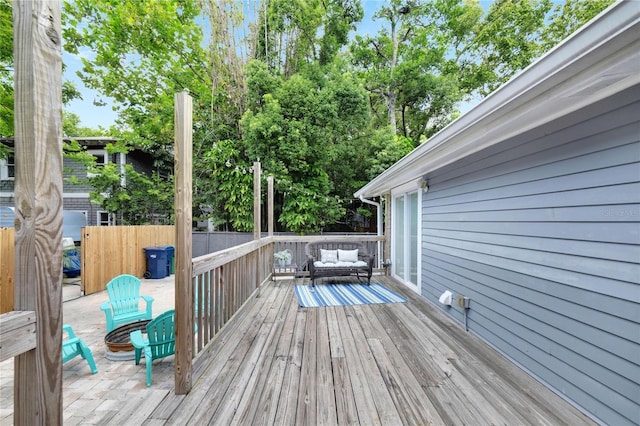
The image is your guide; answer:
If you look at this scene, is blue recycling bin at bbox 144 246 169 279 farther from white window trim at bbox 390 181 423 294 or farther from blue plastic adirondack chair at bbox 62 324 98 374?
white window trim at bbox 390 181 423 294

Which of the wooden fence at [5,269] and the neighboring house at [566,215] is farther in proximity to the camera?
the wooden fence at [5,269]

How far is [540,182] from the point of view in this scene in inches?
89.6

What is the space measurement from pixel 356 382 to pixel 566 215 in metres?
2.09

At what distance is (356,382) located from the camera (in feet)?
7.09

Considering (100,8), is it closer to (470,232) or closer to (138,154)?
(138,154)

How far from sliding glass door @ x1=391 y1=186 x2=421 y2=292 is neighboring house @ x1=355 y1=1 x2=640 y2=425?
1655 millimetres

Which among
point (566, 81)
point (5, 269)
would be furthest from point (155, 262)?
point (566, 81)

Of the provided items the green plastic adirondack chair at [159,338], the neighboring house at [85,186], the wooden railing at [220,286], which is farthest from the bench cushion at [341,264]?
the neighboring house at [85,186]

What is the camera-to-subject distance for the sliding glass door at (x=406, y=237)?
16.1 ft

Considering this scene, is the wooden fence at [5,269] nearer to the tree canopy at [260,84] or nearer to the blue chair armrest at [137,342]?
the blue chair armrest at [137,342]

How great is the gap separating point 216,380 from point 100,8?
37.6ft

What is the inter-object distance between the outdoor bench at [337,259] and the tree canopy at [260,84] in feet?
7.51

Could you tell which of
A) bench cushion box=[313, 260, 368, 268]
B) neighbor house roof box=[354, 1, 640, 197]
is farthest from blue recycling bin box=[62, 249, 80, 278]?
neighbor house roof box=[354, 1, 640, 197]

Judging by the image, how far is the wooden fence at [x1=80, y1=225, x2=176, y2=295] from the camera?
210 inches
